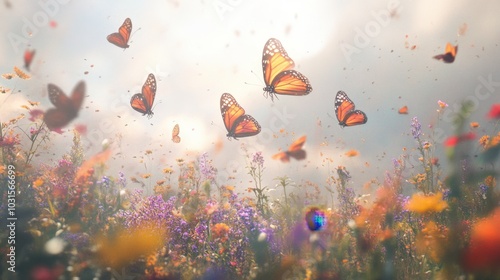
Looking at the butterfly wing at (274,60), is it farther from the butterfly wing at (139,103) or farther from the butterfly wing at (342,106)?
the butterfly wing at (139,103)

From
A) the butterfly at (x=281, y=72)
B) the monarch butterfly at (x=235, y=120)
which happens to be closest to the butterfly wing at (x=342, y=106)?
the butterfly at (x=281, y=72)

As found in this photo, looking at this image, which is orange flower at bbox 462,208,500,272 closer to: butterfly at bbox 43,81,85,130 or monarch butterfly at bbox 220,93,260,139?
monarch butterfly at bbox 220,93,260,139

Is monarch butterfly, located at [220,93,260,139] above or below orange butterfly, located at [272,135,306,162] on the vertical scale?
above

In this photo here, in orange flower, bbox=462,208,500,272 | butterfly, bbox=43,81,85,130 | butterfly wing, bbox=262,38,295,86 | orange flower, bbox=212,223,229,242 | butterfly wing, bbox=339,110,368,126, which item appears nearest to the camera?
orange flower, bbox=462,208,500,272

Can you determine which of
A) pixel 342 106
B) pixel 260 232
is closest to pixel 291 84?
pixel 342 106

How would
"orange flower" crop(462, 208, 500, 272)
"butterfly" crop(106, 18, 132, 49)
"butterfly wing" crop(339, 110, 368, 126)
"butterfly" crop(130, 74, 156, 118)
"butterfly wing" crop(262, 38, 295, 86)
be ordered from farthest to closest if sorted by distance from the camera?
"butterfly" crop(130, 74, 156, 118), "butterfly" crop(106, 18, 132, 49), "butterfly wing" crop(339, 110, 368, 126), "butterfly wing" crop(262, 38, 295, 86), "orange flower" crop(462, 208, 500, 272)

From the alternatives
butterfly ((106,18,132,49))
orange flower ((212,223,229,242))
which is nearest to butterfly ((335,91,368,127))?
orange flower ((212,223,229,242))

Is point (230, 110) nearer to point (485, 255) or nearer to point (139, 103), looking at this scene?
point (139, 103)

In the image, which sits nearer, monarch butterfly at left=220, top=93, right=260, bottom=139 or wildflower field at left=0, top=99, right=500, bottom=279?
wildflower field at left=0, top=99, right=500, bottom=279
